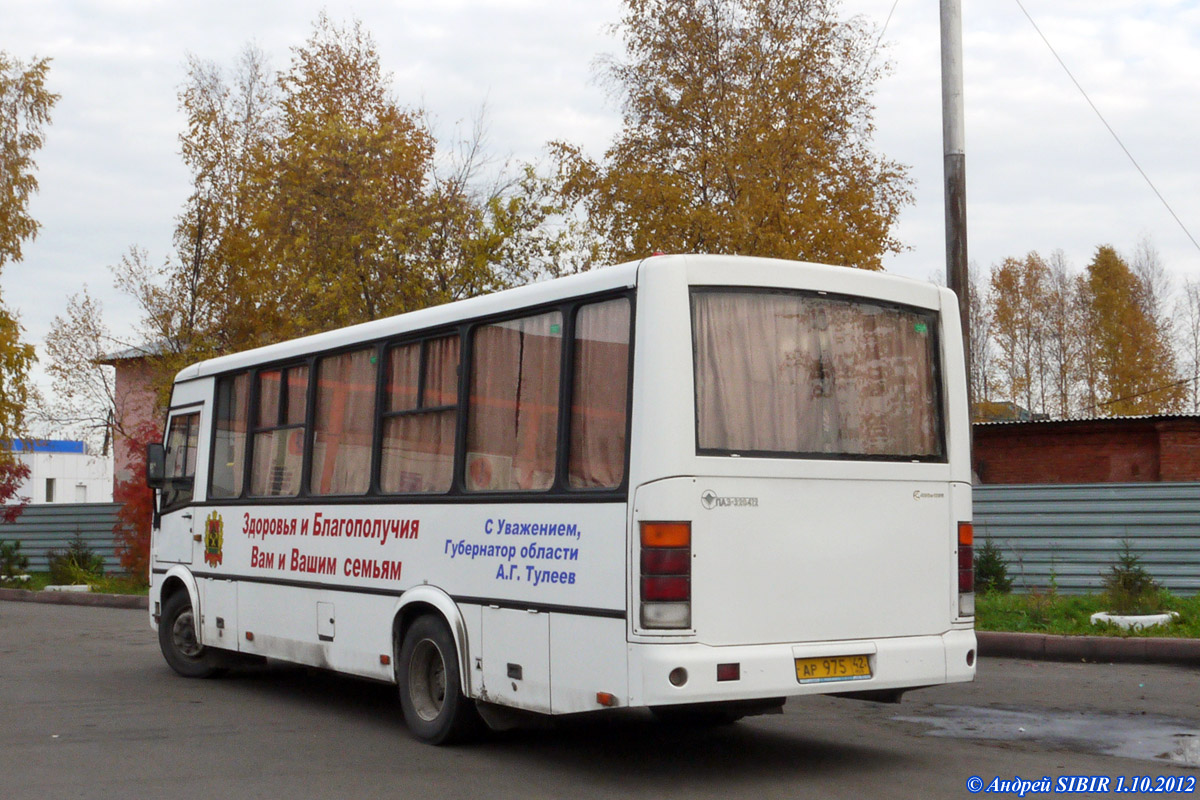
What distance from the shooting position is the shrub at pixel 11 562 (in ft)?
89.1

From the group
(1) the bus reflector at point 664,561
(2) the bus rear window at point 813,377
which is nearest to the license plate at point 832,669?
(1) the bus reflector at point 664,561

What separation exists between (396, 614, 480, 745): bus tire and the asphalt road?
0.49ft

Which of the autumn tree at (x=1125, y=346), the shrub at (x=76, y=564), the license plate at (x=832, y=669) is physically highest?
Answer: the autumn tree at (x=1125, y=346)

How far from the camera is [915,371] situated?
7953 millimetres

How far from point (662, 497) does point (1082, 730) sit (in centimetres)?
372

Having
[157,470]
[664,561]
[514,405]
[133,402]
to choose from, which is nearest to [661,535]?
[664,561]

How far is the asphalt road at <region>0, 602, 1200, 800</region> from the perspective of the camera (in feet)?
23.3

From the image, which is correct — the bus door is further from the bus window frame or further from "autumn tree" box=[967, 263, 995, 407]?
"autumn tree" box=[967, 263, 995, 407]

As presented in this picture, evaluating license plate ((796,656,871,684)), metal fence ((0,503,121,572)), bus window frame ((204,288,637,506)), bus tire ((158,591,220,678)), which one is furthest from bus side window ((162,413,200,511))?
metal fence ((0,503,121,572))

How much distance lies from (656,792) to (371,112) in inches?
988

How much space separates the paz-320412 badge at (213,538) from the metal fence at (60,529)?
1607 cm

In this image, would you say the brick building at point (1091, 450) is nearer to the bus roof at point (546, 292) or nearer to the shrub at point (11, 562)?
the shrub at point (11, 562)

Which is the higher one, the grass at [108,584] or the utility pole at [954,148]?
the utility pole at [954,148]

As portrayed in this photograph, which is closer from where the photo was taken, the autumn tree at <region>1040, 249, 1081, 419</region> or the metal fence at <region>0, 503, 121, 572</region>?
the metal fence at <region>0, 503, 121, 572</region>
